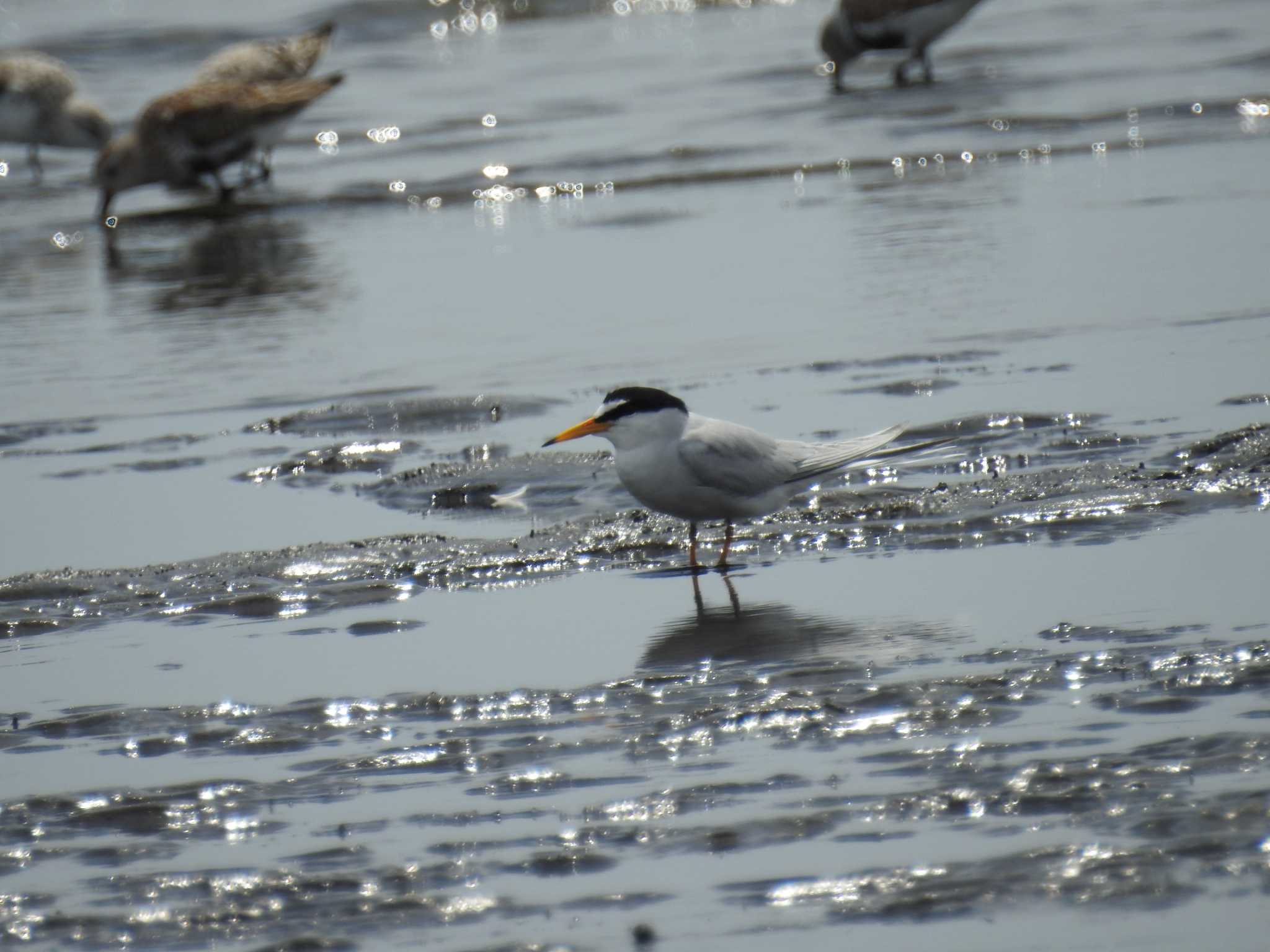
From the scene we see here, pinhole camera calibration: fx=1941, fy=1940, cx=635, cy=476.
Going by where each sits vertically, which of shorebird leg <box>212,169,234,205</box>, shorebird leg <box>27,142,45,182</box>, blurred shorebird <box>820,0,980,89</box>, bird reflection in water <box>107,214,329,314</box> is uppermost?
blurred shorebird <box>820,0,980,89</box>

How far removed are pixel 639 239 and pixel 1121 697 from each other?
7.32m

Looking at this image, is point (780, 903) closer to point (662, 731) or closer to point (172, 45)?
point (662, 731)

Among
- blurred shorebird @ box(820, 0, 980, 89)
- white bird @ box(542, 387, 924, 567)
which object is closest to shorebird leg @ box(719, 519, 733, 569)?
white bird @ box(542, 387, 924, 567)

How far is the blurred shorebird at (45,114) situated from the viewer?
1764 cm

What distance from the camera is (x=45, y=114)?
1773cm

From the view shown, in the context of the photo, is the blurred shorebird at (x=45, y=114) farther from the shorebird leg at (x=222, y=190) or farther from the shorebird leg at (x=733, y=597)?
the shorebird leg at (x=733, y=597)

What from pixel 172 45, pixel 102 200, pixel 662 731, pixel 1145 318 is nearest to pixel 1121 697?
pixel 662 731

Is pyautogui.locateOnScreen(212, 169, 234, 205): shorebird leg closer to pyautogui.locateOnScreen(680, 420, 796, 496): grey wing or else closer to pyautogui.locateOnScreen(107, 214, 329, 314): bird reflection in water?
pyautogui.locateOnScreen(107, 214, 329, 314): bird reflection in water

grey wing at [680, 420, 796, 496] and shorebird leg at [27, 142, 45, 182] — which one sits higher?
shorebird leg at [27, 142, 45, 182]

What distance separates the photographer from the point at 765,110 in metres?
16.2

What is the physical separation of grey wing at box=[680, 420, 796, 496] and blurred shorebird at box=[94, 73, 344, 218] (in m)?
9.65

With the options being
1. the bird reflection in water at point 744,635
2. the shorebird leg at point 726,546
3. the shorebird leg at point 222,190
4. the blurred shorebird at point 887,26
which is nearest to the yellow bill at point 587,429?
the shorebird leg at point 726,546

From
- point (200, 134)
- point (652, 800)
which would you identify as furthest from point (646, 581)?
point (200, 134)

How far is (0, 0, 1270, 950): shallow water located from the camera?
3.14 m
